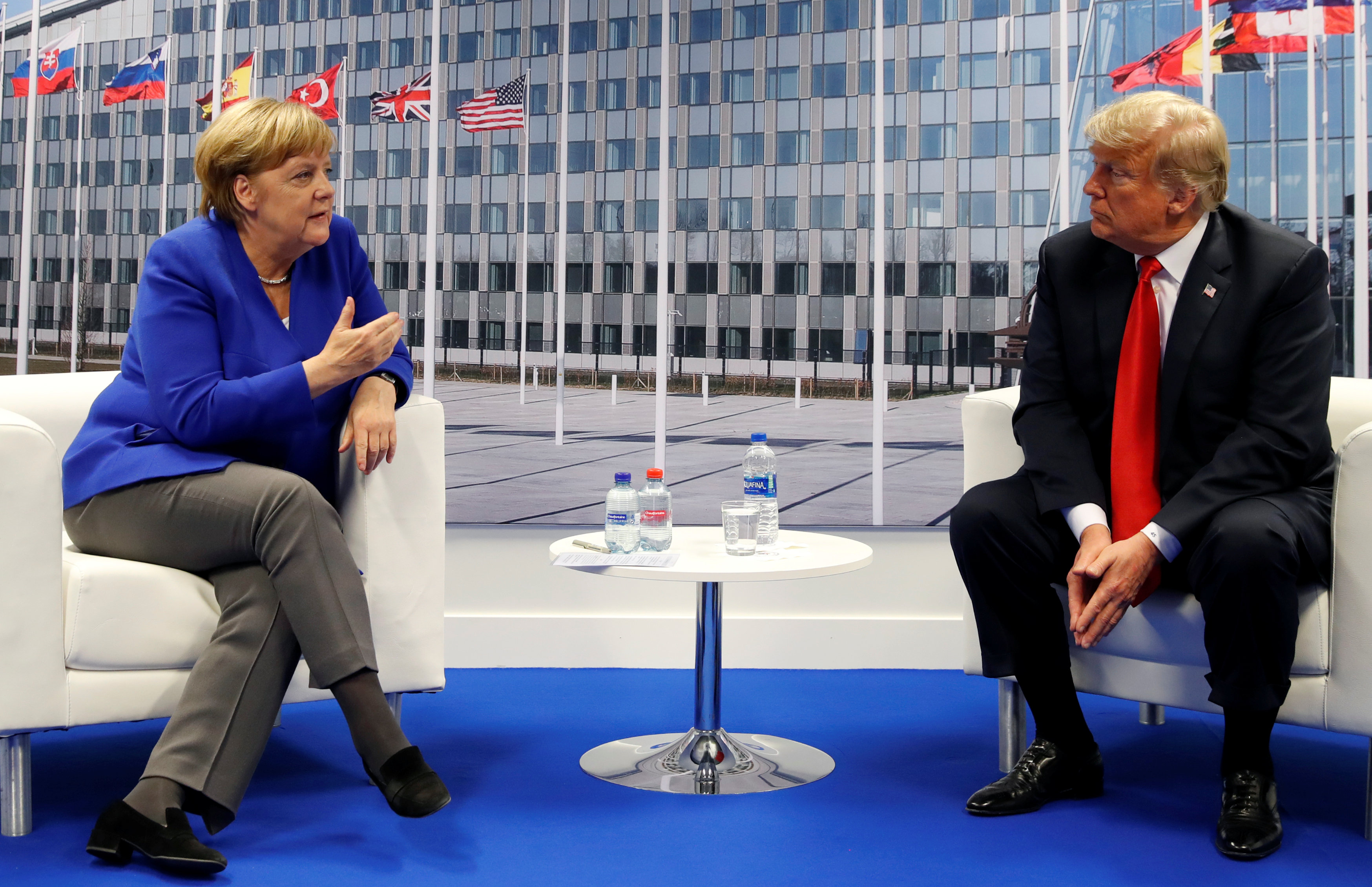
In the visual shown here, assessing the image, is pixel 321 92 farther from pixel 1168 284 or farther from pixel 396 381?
pixel 1168 284

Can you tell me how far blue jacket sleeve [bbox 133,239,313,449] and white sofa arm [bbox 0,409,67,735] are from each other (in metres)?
0.21

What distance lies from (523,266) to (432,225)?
0.29 metres

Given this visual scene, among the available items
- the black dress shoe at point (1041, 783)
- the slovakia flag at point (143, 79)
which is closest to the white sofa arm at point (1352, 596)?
the black dress shoe at point (1041, 783)

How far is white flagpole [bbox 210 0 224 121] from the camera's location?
3363mm

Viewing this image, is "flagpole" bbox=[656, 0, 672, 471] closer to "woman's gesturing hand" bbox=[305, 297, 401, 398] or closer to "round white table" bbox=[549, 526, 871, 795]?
"round white table" bbox=[549, 526, 871, 795]

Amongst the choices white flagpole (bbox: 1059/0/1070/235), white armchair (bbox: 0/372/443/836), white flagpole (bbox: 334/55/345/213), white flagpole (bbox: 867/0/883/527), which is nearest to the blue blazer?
white armchair (bbox: 0/372/443/836)

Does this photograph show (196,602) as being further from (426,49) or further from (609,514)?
(426,49)

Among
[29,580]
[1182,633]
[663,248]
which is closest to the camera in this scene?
[29,580]

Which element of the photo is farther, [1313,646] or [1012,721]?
[1012,721]

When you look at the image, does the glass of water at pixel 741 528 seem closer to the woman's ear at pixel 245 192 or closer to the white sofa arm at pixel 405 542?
the white sofa arm at pixel 405 542

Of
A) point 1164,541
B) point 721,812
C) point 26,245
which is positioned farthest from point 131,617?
point 26,245

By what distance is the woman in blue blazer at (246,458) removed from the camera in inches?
67.1

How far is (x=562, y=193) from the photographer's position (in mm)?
3365

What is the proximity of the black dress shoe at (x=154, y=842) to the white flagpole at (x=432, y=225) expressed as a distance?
1.86m
